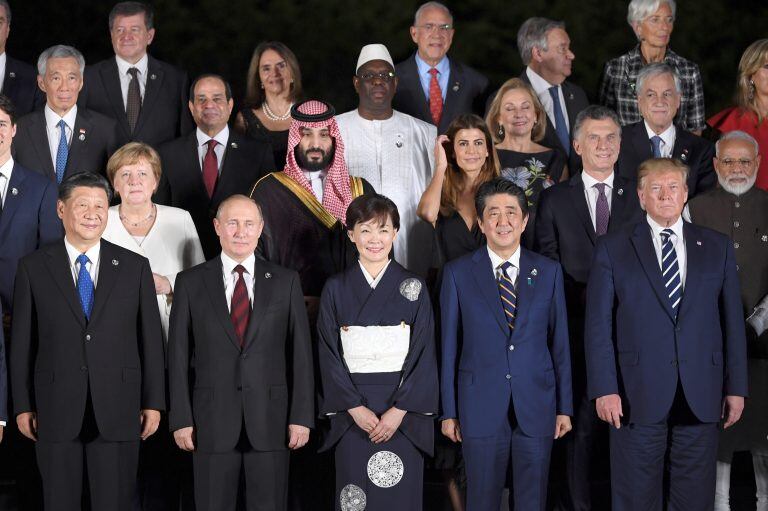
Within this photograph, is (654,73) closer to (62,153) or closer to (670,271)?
(670,271)

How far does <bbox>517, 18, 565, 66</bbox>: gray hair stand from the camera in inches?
280

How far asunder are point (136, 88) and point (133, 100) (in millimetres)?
68

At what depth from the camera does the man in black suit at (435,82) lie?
6957 millimetres

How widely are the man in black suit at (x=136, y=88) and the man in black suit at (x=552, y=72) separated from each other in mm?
1905

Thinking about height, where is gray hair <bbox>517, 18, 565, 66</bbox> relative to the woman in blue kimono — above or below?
above

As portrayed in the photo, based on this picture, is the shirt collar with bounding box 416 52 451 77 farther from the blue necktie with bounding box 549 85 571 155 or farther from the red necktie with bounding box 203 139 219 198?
the red necktie with bounding box 203 139 219 198

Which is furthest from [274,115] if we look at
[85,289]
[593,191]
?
[85,289]

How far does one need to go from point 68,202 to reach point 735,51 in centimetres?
479

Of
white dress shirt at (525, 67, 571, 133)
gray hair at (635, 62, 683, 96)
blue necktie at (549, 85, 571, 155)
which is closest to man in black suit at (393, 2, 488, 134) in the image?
Result: white dress shirt at (525, 67, 571, 133)

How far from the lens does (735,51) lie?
8.23 meters

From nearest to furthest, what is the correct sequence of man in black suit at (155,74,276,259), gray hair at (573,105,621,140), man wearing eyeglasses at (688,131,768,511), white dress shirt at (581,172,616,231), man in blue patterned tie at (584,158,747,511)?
1. man in blue patterned tie at (584,158,747,511)
2. man wearing eyeglasses at (688,131,768,511)
3. white dress shirt at (581,172,616,231)
4. gray hair at (573,105,621,140)
5. man in black suit at (155,74,276,259)

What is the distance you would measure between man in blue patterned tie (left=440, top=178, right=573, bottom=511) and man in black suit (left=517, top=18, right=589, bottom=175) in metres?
1.79

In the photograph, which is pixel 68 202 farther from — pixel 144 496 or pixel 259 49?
pixel 259 49

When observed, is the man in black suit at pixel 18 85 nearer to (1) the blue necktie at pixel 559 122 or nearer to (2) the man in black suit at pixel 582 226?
(1) the blue necktie at pixel 559 122
